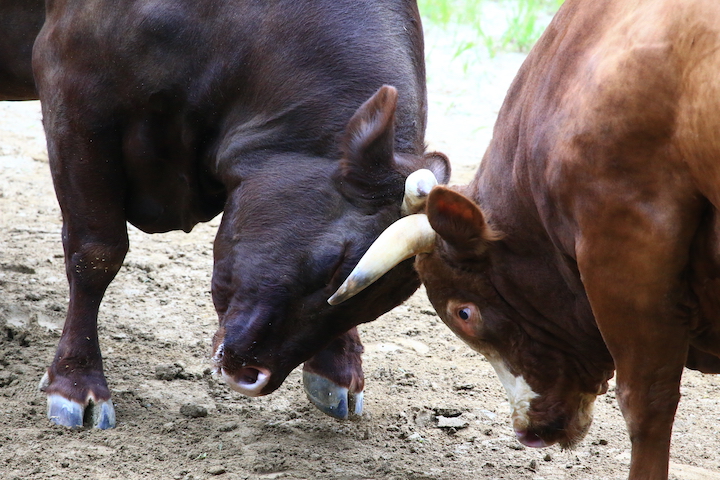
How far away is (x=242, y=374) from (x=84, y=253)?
1142 mm

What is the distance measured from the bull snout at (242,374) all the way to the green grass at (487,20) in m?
6.99

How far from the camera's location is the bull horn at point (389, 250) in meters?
3.62

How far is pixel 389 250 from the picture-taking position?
3646mm

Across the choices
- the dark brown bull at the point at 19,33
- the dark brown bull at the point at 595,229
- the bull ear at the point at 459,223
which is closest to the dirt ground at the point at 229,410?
the dark brown bull at the point at 595,229

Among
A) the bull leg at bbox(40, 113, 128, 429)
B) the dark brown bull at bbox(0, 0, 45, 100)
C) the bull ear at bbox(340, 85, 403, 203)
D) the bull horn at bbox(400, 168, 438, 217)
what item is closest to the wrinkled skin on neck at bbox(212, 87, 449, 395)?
the bull ear at bbox(340, 85, 403, 203)

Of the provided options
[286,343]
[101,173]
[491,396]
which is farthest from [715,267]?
[101,173]

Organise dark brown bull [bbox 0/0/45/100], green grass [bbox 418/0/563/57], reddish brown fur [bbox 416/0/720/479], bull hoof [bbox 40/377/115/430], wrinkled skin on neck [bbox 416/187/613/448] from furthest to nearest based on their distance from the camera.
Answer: green grass [bbox 418/0/563/57] → dark brown bull [bbox 0/0/45/100] → bull hoof [bbox 40/377/115/430] → wrinkled skin on neck [bbox 416/187/613/448] → reddish brown fur [bbox 416/0/720/479]

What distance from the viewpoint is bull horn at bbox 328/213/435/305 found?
3.62 metres

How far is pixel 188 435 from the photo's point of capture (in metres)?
4.45

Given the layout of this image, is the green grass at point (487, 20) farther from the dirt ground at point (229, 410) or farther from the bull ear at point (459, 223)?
the bull ear at point (459, 223)

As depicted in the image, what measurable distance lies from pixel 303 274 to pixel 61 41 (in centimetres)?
166

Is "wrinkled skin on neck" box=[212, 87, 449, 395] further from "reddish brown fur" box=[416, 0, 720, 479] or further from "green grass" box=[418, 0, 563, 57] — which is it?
"green grass" box=[418, 0, 563, 57]

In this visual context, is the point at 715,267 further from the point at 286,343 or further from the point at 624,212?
the point at 286,343

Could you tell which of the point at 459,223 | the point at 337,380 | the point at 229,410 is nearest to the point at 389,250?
the point at 459,223
